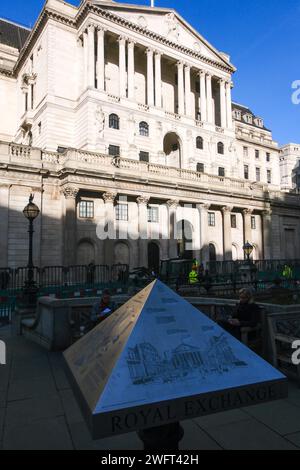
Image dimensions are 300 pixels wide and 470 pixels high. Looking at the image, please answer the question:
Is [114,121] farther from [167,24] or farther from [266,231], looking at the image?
[266,231]

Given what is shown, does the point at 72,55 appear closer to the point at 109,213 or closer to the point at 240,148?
the point at 109,213

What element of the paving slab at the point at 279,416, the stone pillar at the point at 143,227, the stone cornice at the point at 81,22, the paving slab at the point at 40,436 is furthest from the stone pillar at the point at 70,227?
the paving slab at the point at 279,416

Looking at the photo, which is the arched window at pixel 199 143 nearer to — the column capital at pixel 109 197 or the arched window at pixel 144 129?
the arched window at pixel 144 129

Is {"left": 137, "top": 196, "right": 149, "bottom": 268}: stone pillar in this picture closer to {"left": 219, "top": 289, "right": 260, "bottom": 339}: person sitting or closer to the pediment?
the pediment

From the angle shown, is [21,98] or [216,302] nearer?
[216,302]

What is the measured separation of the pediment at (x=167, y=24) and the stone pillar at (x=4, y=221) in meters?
22.0

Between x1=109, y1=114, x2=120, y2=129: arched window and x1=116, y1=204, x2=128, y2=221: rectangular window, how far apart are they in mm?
Result: 9307

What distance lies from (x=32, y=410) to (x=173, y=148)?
3829cm

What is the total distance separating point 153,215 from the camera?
31391mm

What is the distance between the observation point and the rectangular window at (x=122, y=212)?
28984 millimetres

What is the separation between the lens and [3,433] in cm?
427

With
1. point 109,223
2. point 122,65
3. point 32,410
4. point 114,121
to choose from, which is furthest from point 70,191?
point 32,410
